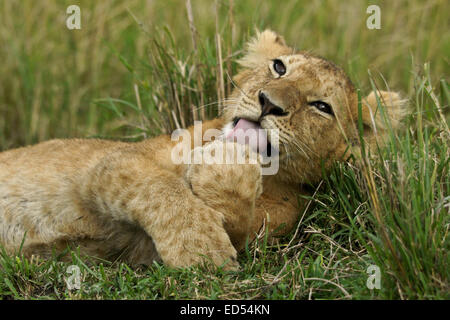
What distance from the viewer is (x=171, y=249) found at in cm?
285

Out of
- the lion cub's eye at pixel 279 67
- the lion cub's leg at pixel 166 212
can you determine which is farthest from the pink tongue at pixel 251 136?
the lion cub's eye at pixel 279 67

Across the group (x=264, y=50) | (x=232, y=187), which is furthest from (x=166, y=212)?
(x=264, y=50)

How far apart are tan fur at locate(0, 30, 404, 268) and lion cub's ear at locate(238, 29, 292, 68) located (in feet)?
1.14

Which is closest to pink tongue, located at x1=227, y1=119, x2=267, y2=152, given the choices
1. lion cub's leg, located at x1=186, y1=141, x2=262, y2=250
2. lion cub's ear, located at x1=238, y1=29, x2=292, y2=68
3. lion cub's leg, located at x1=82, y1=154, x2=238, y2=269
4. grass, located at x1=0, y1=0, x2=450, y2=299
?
lion cub's leg, located at x1=186, y1=141, x2=262, y2=250

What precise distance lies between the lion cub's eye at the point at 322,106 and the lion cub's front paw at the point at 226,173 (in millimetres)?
649

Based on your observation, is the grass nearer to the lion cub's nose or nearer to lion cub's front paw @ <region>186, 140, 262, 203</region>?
lion cub's front paw @ <region>186, 140, 262, 203</region>

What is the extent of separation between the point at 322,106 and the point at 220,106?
1.13 metres

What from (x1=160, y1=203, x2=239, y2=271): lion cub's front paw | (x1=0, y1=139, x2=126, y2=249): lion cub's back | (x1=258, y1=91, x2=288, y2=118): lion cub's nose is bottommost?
(x1=160, y1=203, x2=239, y2=271): lion cub's front paw

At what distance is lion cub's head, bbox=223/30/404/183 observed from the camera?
10.8ft

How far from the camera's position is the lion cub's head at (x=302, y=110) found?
329 cm

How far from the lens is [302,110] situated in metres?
3.43

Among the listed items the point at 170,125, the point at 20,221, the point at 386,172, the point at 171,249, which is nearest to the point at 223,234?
the point at 171,249

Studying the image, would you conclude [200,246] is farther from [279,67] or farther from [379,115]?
[379,115]

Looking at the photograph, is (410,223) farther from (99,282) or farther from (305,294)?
(99,282)
